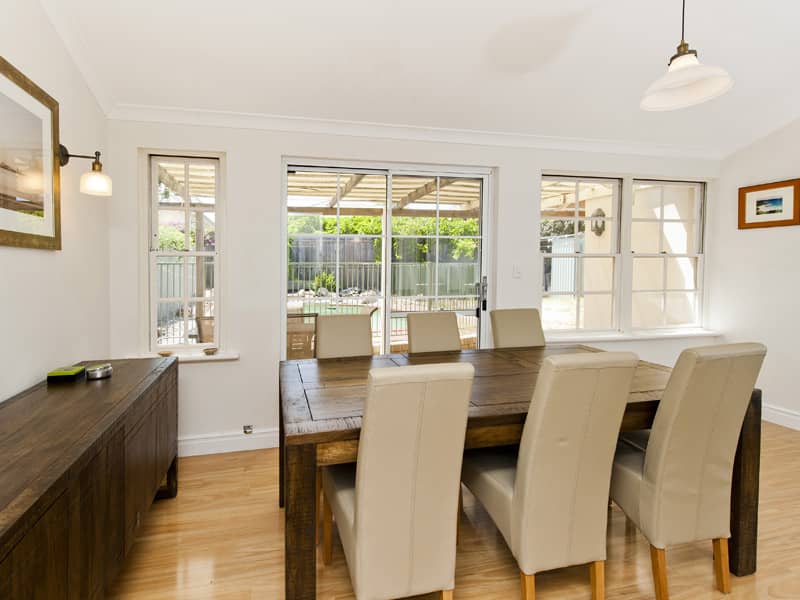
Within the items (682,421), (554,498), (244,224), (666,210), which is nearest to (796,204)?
(666,210)

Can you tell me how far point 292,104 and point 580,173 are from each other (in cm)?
254

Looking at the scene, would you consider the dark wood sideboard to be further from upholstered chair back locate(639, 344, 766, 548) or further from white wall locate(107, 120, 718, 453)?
upholstered chair back locate(639, 344, 766, 548)

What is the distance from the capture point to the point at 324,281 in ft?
11.8

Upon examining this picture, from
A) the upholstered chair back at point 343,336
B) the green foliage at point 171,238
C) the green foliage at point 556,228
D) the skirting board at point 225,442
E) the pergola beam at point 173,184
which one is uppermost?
the pergola beam at point 173,184

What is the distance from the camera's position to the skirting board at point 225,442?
323 centimetres

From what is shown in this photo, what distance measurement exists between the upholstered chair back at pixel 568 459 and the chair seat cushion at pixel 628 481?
0.21 metres

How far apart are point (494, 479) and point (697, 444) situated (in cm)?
79

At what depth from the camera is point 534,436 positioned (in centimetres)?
158

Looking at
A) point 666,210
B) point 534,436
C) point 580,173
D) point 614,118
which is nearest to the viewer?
point 534,436

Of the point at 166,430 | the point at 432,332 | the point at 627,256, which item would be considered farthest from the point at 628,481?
the point at 627,256

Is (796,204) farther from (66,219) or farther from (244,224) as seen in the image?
(66,219)

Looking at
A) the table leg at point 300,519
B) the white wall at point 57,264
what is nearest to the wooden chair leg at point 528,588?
the table leg at point 300,519

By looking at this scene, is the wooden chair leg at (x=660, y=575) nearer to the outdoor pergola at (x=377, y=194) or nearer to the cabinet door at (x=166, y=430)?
the cabinet door at (x=166, y=430)

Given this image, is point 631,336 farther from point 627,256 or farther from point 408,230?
point 408,230
